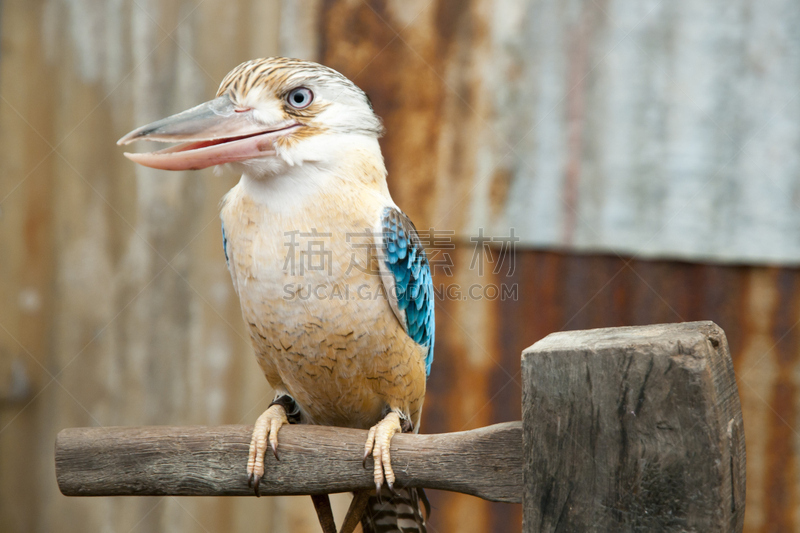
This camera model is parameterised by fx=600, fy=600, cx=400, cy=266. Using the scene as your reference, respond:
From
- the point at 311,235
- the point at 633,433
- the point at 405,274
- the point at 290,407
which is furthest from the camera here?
the point at 290,407

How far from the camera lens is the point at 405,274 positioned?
1843 millimetres

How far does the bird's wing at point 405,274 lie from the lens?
5.83ft

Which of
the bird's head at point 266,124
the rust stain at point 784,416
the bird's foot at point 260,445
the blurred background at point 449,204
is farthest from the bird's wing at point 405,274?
the rust stain at point 784,416

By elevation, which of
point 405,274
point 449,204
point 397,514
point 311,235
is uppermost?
point 449,204

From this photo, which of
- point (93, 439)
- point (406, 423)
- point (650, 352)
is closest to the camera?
point (650, 352)

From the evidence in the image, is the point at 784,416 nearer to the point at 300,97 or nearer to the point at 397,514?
the point at 397,514

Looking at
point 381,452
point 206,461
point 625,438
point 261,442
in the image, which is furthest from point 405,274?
point 625,438

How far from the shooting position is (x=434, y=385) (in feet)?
8.60

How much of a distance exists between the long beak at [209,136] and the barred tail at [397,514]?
1142 millimetres

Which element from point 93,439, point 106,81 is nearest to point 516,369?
point 93,439

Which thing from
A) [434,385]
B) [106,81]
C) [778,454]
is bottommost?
[778,454]

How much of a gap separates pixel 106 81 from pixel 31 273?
3.27 ft

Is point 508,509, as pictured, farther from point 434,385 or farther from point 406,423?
point 406,423

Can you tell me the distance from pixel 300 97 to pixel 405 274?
2.00 feet
